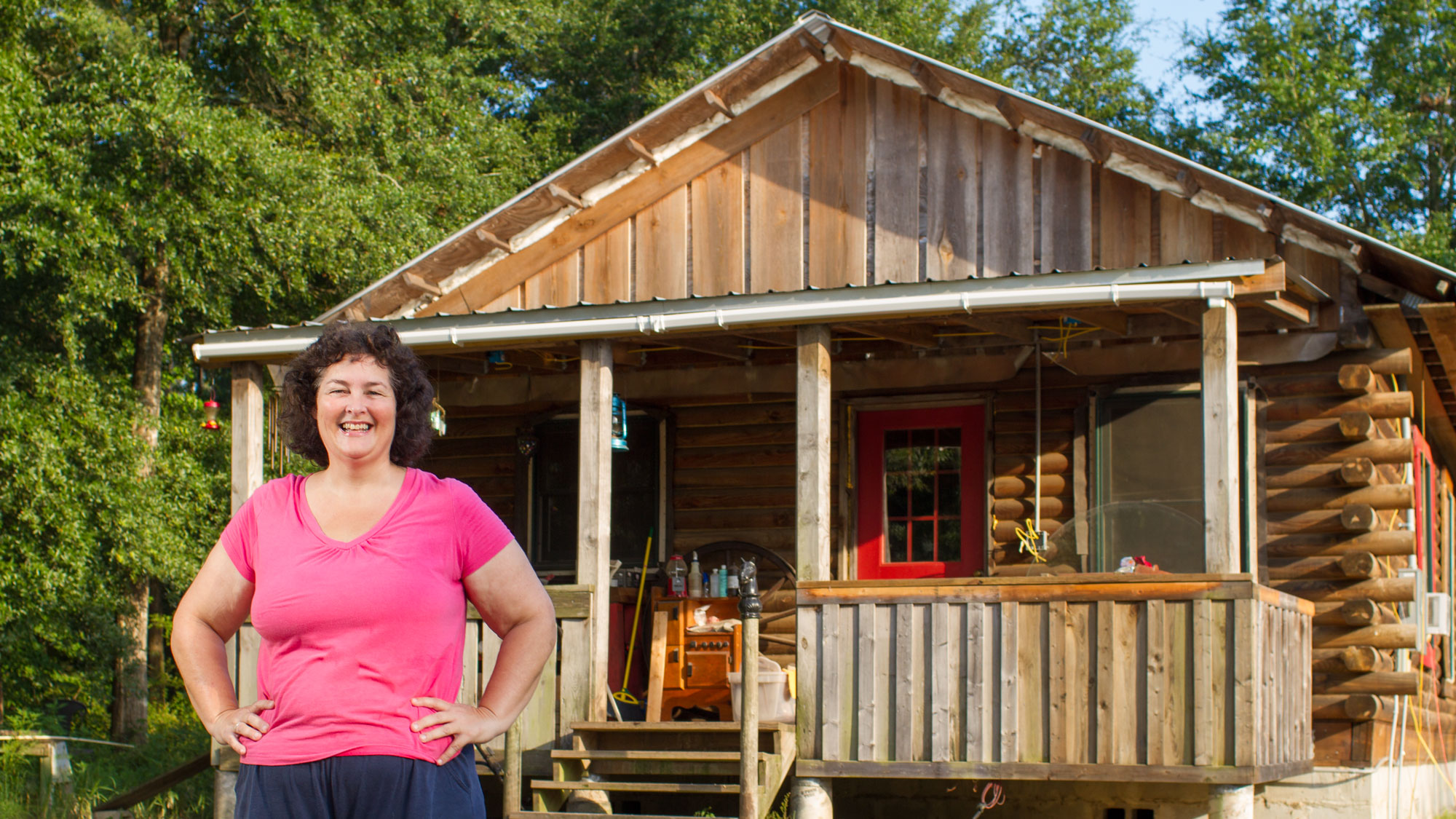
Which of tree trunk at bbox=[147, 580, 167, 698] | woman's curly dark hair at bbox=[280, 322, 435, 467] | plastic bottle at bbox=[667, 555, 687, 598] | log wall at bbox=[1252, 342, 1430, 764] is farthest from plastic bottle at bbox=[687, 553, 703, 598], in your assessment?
tree trunk at bbox=[147, 580, 167, 698]

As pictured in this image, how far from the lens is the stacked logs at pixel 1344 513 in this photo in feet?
31.6

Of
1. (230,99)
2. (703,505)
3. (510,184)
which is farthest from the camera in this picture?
(510,184)

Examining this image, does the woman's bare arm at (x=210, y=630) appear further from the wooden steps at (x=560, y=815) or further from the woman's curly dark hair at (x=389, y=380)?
the wooden steps at (x=560, y=815)

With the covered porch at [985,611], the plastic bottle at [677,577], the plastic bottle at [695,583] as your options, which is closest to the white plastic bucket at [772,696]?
the covered porch at [985,611]

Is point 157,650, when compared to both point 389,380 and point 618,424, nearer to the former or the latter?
point 618,424

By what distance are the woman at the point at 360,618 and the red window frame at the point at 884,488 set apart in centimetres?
819

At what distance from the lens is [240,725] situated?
114 inches

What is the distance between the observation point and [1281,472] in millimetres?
10000

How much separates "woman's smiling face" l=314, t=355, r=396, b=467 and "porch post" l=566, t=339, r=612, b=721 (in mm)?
5947

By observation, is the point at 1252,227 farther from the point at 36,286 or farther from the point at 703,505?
the point at 36,286

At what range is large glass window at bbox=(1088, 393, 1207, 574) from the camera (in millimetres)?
9867

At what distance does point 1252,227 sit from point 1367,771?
136 inches

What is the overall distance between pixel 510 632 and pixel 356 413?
537mm

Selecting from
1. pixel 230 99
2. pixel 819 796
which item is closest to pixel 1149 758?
pixel 819 796
